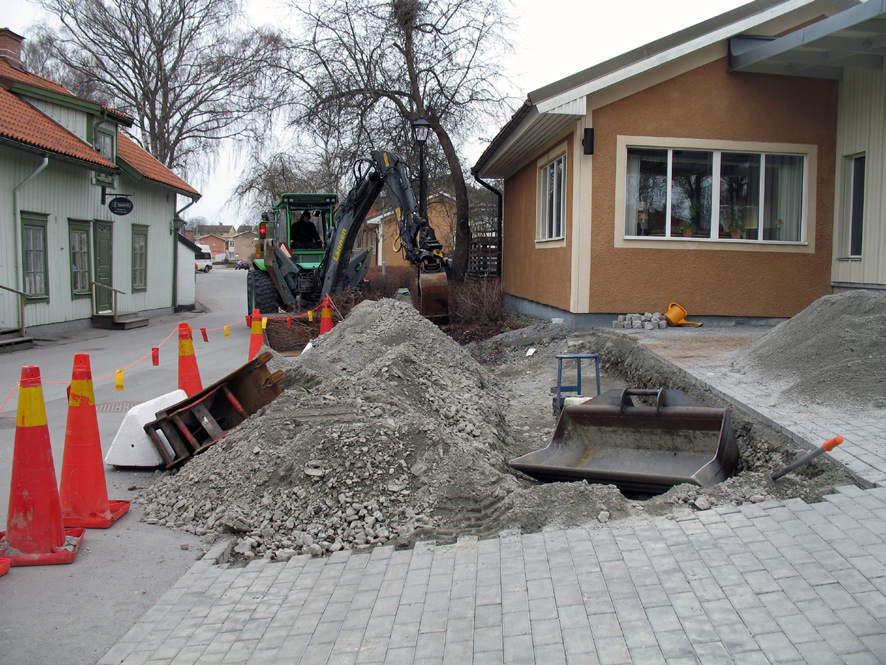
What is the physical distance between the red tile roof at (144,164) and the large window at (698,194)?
48.6ft

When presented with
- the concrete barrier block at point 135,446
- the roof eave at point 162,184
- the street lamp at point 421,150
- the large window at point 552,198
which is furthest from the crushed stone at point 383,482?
the roof eave at point 162,184

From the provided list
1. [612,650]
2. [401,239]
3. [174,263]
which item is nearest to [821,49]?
[401,239]

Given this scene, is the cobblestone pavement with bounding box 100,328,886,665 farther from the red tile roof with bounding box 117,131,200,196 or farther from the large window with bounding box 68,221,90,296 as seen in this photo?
the red tile roof with bounding box 117,131,200,196

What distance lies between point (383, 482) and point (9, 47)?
19923 mm

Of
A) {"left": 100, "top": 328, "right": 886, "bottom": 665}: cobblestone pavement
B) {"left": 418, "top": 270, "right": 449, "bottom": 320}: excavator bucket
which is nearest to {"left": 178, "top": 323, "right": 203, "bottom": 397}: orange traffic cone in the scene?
{"left": 100, "top": 328, "right": 886, "bottom": 665}: cobblestone pavement

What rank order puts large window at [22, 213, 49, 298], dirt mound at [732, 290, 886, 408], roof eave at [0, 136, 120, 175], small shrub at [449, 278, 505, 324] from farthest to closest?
large window at [22, 213, 49, 298] < small shrub at [449, 278, 505, 324] < roof eave at [0, 136, 120, 175] < dirt mound at [732, 290, 886, 408]

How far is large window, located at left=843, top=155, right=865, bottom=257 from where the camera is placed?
455 inches

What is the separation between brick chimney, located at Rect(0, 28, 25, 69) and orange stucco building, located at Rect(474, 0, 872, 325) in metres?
15.0

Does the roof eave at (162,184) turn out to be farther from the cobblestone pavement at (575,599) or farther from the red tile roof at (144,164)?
the cobblestone pavement at (575,599)

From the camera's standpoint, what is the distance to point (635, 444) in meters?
5.84

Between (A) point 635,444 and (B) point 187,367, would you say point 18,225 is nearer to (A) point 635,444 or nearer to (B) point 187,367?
(B) point 187,367

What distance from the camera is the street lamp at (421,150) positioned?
17.3 m

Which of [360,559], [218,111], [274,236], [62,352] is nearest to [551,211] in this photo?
[274,236]

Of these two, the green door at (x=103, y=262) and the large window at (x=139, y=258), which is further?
the large window at (x=139, y=258)
